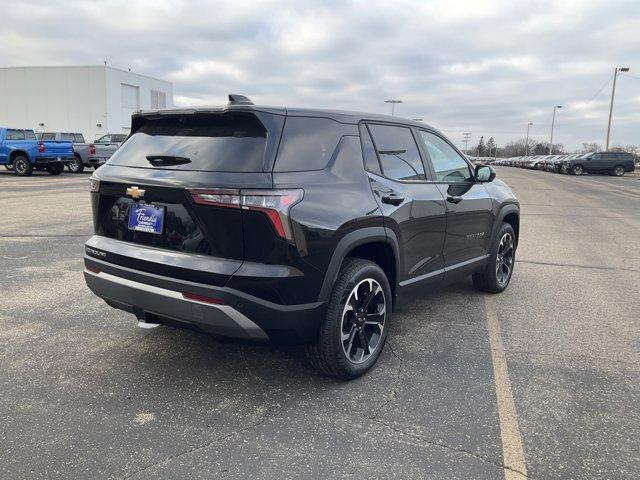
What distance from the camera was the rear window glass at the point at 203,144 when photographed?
304cm

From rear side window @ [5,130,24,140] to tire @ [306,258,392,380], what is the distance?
22.4m

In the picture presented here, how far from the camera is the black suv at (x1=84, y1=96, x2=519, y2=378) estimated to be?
9.68 ft

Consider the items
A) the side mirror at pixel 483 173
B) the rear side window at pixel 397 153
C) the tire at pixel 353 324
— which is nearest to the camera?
the tire at pixel 353 324

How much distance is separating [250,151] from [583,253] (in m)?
6.87

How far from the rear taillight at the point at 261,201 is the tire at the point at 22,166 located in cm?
2172

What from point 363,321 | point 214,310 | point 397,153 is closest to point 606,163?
point 397,153

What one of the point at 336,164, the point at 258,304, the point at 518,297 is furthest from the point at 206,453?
the point at 518,297

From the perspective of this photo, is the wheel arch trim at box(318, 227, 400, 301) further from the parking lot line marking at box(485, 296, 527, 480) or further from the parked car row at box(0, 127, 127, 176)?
the parked car row at box(0, 127, 127, 176)

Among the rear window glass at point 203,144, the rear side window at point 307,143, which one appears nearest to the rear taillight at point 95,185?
the rear window glass at point 203,144

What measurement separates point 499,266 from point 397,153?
93.1 inches

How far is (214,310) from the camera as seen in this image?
294cm

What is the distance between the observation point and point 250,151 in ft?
10.0

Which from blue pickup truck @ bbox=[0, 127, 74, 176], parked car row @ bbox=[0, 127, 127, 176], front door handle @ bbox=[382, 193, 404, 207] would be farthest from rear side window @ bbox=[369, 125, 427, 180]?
blue pickup truck @ bbox=[0, 127, 74, 176]

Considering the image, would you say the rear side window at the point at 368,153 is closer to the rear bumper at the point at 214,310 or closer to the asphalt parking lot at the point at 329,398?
the rear bumper at the point at 214,310
